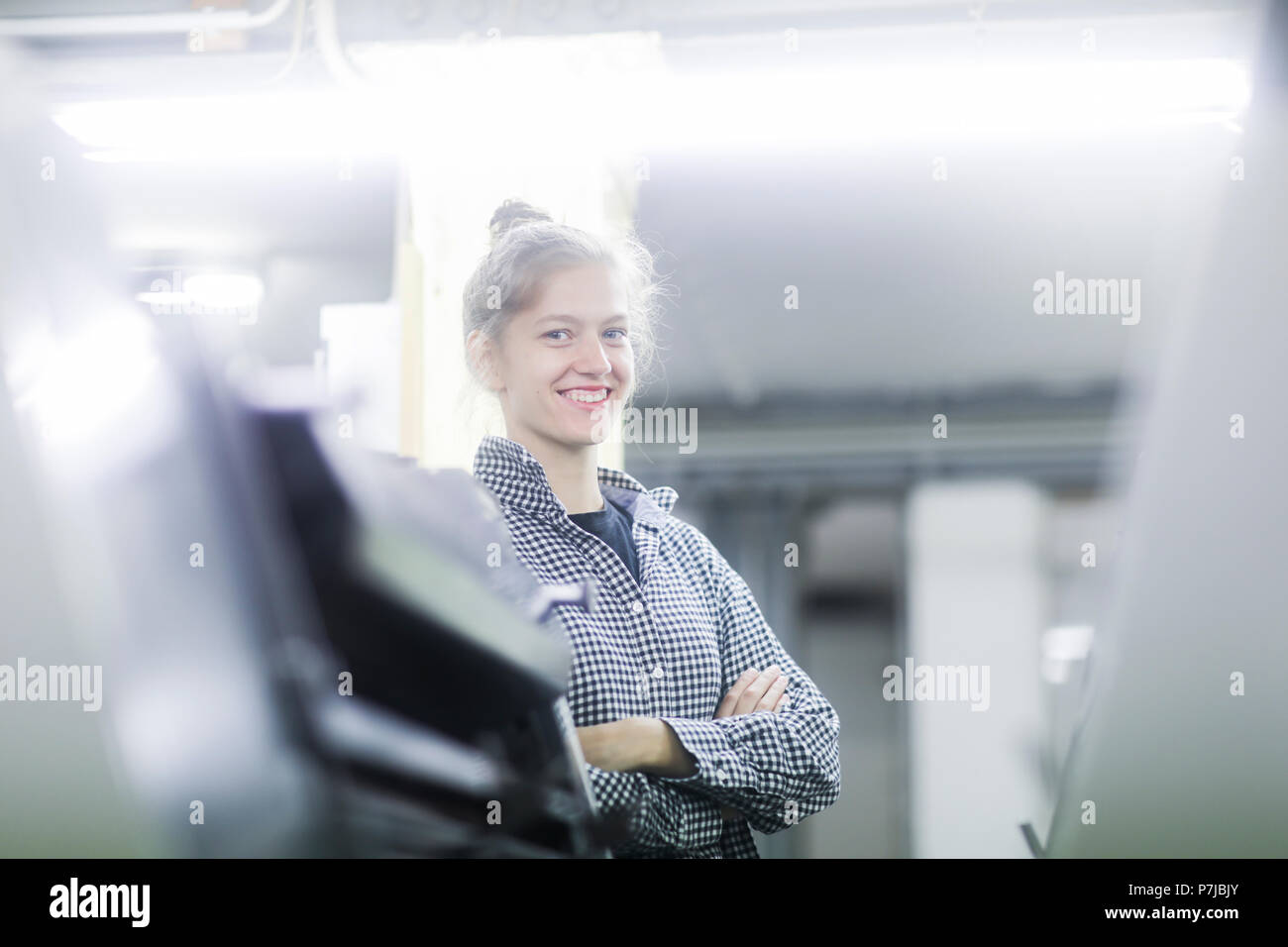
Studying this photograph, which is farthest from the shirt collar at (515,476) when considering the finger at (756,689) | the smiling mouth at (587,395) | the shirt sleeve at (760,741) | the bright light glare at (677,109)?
the bright light glare at (677,109)

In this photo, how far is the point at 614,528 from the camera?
1.76 m

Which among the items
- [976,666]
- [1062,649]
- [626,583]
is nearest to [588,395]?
[626,583]

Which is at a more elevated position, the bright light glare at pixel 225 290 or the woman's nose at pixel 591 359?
the bright light glare at pixel 225 290

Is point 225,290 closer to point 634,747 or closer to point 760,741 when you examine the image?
point 634,747

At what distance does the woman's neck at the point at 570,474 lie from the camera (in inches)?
69.2

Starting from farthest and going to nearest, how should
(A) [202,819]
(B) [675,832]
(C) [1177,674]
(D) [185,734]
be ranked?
(C) [1177,674], (B) [675,832], (A) [202,819], (D) [185,734]

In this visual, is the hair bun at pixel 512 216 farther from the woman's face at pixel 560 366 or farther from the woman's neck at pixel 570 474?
the woman's neck at pixel 570 474

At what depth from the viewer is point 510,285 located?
5.83 feet

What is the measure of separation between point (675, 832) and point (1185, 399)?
42.7 inches

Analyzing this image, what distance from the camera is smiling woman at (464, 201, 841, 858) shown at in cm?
164

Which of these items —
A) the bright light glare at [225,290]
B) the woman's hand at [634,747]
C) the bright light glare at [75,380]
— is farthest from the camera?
the bright light glare at [225,290]

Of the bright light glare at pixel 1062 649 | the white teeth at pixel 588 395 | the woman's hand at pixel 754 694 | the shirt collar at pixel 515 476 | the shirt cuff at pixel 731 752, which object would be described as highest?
the white teeth at pixel 588 395
